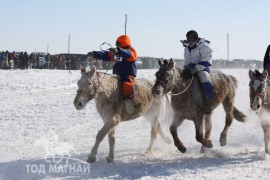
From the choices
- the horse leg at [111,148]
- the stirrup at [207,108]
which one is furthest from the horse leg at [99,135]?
the stirrup at [207,108]

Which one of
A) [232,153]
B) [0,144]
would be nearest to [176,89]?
[232,153]

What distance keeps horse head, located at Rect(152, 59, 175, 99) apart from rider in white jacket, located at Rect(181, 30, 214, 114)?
0.77 meters

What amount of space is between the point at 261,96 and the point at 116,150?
11.5 ft

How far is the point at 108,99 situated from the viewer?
7777mm

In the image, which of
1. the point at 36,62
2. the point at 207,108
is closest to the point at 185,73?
the point at 207,108

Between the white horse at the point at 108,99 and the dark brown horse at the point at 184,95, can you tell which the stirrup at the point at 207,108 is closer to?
the dark brown horse at the point at 184,95

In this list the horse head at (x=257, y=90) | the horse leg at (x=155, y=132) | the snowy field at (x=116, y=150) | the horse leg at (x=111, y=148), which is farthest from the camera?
the horse leg at (x=155, y=132)

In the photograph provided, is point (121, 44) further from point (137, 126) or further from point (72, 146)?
point (137, 126)

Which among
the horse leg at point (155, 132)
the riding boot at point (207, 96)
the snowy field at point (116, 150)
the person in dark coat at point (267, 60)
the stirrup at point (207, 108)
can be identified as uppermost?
the person in dark coat at point (267, 60)

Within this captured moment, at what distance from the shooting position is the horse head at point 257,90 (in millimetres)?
7734

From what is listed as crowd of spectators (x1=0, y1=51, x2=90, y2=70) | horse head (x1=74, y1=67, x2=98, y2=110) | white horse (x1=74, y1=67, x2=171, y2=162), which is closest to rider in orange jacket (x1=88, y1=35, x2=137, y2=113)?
white horse (x1=74, y1=67, x2=171, y2=162)

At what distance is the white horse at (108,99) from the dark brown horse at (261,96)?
2.24m

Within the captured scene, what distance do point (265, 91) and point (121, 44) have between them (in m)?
3.03

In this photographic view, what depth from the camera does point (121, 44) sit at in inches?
327
